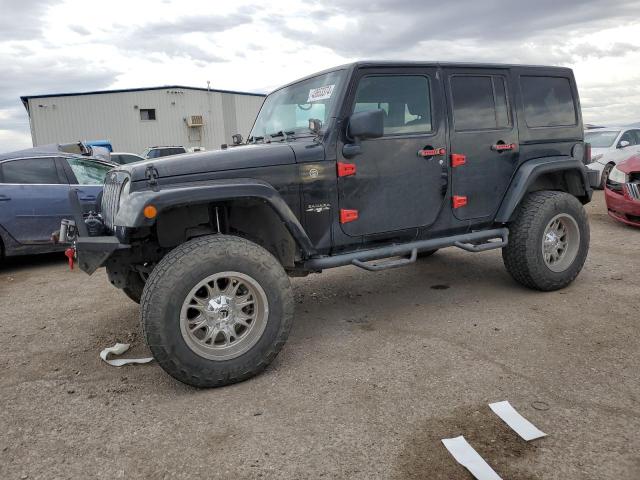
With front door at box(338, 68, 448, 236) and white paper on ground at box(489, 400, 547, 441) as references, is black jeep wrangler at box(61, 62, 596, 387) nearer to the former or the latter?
front door at box(338, 68, 448, 236)

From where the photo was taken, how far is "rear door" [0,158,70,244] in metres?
6.36

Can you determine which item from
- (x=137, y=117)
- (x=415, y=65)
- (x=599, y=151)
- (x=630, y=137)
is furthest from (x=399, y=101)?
(x=137, y=117)

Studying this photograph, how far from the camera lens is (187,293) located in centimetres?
302

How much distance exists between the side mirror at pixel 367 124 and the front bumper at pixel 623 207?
557 cm

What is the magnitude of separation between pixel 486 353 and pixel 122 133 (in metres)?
29.4

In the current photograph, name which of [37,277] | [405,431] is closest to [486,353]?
[405,431]

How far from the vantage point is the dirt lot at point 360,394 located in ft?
7.75

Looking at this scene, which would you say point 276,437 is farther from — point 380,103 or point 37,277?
point 37,277

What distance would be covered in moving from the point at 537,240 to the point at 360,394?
244cm

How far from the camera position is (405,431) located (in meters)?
2.57

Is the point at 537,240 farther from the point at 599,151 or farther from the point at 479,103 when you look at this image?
the point at 599,151

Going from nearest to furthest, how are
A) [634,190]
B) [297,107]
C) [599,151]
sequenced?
[297,107]
[634,190]
[599,151]

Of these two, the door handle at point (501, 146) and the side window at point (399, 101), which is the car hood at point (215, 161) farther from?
the door handle at point (501, 146)

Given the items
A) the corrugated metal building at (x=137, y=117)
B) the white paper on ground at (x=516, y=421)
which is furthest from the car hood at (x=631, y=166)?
the corrugated metal building at (x=137, y=117)
